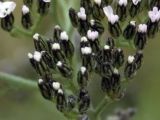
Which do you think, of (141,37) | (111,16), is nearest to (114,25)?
(111,16)

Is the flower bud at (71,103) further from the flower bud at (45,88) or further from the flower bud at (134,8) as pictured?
the flower bud at (134,8)

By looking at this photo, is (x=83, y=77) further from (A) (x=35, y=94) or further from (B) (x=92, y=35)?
(A) (x=35, y=94)

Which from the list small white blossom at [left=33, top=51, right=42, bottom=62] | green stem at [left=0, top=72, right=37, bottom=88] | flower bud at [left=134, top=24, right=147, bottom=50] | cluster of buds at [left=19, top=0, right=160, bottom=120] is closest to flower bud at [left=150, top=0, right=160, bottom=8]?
cluster of buds at [left=19, top=0, right=160, bottom=120]

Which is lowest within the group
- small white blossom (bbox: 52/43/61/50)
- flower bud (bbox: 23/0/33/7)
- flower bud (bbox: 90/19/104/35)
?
small white blossom (bbox: 52/43/61/50)

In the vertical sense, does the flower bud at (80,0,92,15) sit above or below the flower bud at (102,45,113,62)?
above

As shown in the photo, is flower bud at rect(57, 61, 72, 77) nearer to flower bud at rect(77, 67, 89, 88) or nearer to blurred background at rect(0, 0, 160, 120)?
flower bud at rect(77, 67, 89, 88)

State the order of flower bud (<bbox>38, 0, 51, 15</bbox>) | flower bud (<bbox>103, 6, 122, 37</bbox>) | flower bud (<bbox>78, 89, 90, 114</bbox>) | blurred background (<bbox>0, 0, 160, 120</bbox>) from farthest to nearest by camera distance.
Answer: blurred background (<bbox>0, 0, 160, 120</bbox>) < flower bud (<bbox>38, 0, 51, 15</bbox>) < flower bud (<bbox>103, 6, 122, 37</bbox>) < flower bud (<bbox>78, 89, 90, 114</bbox>)

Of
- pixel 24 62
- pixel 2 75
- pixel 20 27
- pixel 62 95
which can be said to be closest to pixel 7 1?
pixel 20 27
